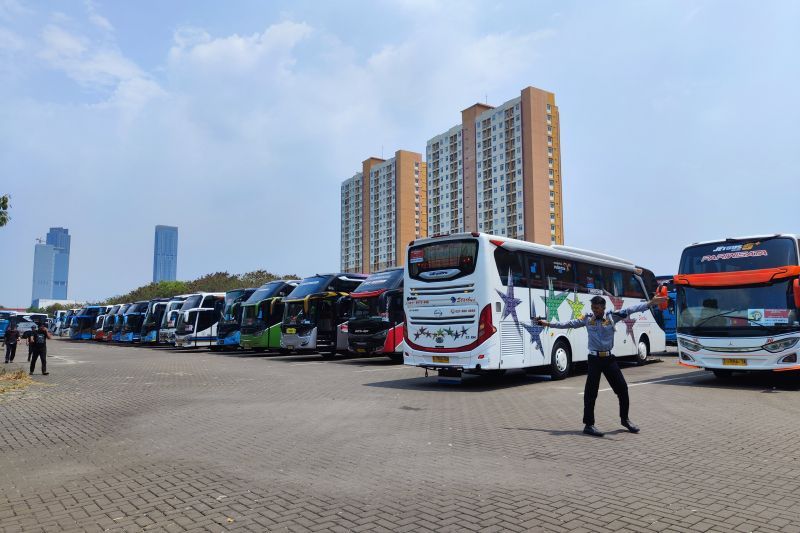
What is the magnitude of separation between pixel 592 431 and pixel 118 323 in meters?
41.5

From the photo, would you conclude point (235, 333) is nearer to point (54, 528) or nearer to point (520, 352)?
point (520, 352)

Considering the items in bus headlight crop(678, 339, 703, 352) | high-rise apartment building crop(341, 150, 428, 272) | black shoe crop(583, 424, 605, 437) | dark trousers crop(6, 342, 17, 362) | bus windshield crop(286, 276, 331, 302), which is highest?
high-rise apartment building crop(341, 150, 428, 272)

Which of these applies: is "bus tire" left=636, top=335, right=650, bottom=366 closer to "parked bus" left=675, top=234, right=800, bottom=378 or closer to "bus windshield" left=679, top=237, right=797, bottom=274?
"parked bus" left=675, top=234, right=800, bottom=378

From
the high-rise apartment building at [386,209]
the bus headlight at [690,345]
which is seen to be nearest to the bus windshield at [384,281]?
the bus headlight at [690,345]

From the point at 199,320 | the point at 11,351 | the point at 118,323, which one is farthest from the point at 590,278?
the point at 118,323

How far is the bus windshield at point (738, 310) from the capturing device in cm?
1182

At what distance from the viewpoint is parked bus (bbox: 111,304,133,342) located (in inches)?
1603

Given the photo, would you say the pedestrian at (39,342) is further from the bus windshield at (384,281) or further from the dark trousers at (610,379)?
the dark trousers at (610,379)

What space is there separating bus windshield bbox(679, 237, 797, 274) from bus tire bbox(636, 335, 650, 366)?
4.91m

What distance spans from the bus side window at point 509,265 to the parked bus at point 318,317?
10.7 m

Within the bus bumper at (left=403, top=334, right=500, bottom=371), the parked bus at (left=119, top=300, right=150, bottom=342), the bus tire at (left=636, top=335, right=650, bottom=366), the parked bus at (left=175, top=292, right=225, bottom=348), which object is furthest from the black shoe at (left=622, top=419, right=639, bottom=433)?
the parked bus at (left=119, top=300, right=150, bottom=342)

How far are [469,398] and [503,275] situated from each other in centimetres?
291

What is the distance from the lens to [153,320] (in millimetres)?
36438

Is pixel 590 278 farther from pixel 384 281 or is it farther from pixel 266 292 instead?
pixel 266 292
